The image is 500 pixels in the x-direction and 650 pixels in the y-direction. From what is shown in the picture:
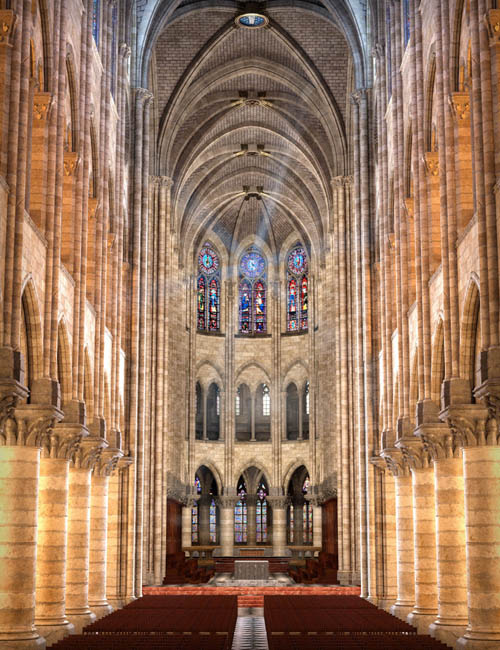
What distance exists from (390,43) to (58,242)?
1440cm

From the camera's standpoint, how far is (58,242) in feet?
64.0

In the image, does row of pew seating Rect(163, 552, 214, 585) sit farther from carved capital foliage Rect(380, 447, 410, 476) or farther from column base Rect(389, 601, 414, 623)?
carved capital foliage Rect(380, 447, 410, 476)

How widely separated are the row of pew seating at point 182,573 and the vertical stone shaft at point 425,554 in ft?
69.5

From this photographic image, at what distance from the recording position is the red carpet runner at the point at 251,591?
37.0m

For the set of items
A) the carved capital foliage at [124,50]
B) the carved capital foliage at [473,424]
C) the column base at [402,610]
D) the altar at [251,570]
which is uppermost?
the carved capital foliage at [124,50]

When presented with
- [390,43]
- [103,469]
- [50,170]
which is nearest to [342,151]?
[390,43]

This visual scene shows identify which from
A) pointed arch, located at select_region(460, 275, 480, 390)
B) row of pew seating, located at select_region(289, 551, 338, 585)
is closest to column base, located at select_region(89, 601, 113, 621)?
pointed arch, located at select_region(460, 275, 480, 390)

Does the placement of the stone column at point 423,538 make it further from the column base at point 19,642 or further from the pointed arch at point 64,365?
the column base at point 19,642

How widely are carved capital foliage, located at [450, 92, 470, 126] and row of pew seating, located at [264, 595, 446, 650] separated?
10.2 m

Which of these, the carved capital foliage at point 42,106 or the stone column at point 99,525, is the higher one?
the carved capital foliage at point 42,106

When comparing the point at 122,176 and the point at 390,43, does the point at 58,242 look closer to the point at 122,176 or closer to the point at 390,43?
the point at 122,176

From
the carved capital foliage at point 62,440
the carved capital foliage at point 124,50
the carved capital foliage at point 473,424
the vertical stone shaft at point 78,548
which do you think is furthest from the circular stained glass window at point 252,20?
the carved capital foliage at point 473,424

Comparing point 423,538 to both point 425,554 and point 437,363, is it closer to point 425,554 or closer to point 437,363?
point 425,554

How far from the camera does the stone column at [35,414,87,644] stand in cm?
2000
